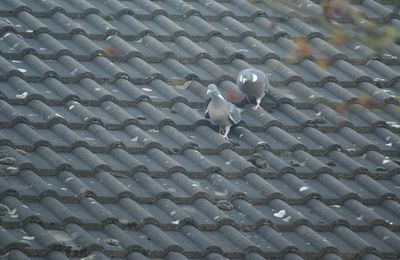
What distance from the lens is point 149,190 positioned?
7.49 m

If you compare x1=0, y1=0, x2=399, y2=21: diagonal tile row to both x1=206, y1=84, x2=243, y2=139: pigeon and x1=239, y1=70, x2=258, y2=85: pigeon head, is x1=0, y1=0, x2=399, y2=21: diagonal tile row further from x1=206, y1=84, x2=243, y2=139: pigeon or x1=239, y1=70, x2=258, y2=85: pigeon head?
x1=206, y1=84, x2=243, y2=139: pigeon

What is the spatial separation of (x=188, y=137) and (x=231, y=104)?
0.51 meters

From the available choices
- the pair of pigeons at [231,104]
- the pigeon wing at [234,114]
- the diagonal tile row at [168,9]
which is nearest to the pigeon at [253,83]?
the pair of pigeons at [231,104]

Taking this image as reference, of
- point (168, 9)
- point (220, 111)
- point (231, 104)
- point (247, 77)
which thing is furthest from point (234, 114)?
point (168, 9)

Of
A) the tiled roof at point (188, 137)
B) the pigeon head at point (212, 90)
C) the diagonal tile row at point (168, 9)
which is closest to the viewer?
the tiled roof at point (188, 137)

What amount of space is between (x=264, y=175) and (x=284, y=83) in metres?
1.29

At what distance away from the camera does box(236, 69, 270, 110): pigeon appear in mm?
8347

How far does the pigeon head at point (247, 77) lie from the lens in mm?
8398

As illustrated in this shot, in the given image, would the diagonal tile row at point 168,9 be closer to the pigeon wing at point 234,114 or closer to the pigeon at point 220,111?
the pigeon wing at point 234,114

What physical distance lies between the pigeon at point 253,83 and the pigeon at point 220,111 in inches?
7.1

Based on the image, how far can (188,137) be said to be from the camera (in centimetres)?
818

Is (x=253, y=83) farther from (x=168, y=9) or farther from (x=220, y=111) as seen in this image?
(x=168, y=9)

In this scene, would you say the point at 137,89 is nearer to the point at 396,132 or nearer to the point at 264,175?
the point at 264,175

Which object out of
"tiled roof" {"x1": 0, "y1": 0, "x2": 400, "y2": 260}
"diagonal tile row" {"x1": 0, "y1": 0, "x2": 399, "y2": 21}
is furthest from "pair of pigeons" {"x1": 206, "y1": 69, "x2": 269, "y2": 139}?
"diagonal tile row" {"x1": 0, "y1": 0, "x2": 399, "y2": 21}
